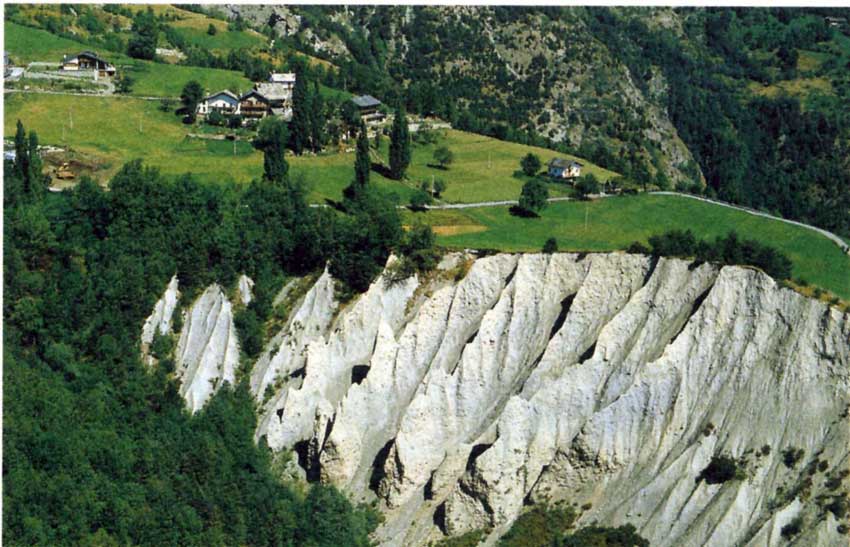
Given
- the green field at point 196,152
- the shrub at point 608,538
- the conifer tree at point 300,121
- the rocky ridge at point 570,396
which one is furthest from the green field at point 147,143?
the shrub at point 608,538

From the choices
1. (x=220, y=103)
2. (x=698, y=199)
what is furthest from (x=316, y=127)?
(x=698, y=199)

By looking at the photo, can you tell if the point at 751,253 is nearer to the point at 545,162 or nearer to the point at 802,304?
the point at 802,304

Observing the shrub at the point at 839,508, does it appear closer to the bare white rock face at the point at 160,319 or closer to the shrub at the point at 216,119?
the bare white rock face at the point at 160,319

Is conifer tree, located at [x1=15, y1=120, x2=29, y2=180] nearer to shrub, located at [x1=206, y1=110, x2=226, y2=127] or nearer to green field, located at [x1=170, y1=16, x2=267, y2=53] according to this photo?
shrub, located at [x1=206, y1=110, x2=226, y2=127]

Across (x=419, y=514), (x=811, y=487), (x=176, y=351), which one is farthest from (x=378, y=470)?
(x=811, y=487)

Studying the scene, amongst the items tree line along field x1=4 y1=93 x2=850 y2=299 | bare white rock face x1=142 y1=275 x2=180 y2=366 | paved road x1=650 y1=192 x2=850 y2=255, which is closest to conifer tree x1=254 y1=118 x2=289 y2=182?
tree line along field x1=4 y1=93 x2=850 y2=299
